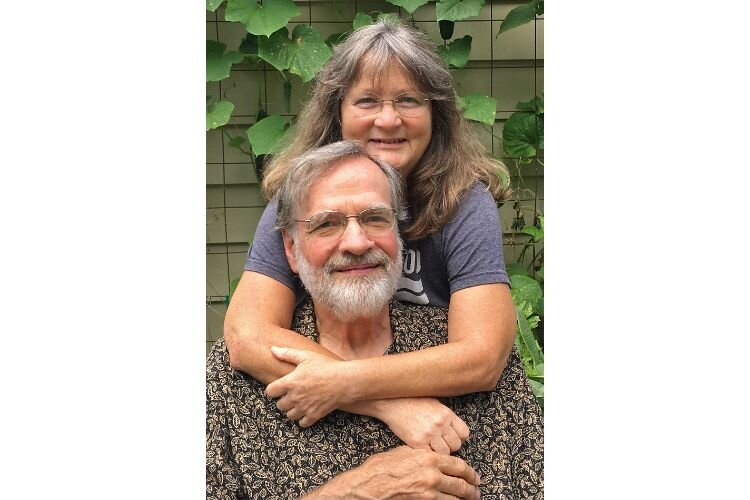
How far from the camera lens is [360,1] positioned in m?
2.22

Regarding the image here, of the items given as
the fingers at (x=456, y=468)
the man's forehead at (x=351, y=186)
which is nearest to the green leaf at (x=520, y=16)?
the man's forehead at (x=351, y=186)

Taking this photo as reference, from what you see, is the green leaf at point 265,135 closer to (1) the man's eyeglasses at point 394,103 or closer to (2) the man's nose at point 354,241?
(1) the man's eyeglasses at point 394,103

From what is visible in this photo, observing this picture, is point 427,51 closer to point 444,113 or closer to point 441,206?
point 444,113

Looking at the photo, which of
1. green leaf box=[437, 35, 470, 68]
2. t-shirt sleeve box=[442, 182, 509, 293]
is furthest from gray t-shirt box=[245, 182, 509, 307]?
green leaf box=[437, 35, 470, 68]

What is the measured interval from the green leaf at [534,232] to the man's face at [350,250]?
0.44m

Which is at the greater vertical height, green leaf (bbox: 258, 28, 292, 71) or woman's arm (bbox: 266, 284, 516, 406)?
green leaf (bbox: 258, 28, 292, 71)

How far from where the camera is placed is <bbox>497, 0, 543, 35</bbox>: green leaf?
6.88 ft

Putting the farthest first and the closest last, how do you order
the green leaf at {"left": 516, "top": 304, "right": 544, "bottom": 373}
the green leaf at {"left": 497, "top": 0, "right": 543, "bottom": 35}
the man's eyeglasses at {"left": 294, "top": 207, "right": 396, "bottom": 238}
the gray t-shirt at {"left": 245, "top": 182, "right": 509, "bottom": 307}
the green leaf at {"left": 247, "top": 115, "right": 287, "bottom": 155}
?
the green leaf at {"left": 516, "top": 304, "right": 544, "bottom": 373}
the green leaf at {"left": 247, "top": 115, "right": 287, "bottom": 155}
the green leaf at {"left": 497, "top": 0, "right": 543, "bottom": 35}
the gray t-shirt at {"left": 245, "top": 182, "right": 509, "bottom": 307}
the man's eyeglasses at {"left": 294, "top": 207, "right": 396, "bottom": 238}

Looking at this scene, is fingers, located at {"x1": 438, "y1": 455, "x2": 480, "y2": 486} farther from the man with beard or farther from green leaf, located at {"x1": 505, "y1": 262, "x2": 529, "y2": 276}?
green leaf, located at {"x1": 505, "y1": 262, "x2": 529, "y2": 276}

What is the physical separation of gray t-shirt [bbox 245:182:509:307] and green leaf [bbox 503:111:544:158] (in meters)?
0.22

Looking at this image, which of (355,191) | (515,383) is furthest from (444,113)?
(515,383)

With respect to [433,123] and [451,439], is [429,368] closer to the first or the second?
[451,439]

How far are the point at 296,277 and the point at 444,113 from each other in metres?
0.56

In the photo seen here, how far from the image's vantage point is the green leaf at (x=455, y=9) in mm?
2141
